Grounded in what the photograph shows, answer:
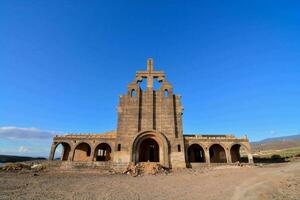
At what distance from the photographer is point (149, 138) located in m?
27.5

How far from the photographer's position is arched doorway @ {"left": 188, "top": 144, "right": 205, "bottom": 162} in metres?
32.5

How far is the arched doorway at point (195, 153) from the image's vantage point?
107 ft

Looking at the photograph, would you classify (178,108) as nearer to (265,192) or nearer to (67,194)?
(265,192)

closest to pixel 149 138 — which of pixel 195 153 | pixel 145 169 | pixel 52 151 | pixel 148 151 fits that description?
pixel 148 151

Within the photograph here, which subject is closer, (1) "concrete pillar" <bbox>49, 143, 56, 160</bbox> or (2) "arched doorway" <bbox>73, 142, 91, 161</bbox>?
(1) "concrete pillar" <bbox>49, 143, 56, 160</bbox>

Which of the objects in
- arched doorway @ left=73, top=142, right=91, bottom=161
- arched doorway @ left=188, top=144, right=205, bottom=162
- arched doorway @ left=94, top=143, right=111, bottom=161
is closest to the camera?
arched doorway @ left=73, top=142, right=91, bottom=161

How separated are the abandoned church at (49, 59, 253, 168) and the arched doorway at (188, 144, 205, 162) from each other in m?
0.29

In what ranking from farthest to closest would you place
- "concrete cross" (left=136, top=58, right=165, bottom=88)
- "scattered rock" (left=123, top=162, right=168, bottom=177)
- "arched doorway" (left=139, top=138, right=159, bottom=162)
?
1. "concrete cross" (left=136, top=58, right=165, bottom=88)
2. "arched doorway" (left=139, top=138, right=159, bottom=162)
3. "scattered rock" (left=123, top=162, right=168, bottom=177)

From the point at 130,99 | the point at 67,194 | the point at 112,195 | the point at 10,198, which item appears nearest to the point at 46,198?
the point at 67,194

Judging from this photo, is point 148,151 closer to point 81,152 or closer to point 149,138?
point 149,138

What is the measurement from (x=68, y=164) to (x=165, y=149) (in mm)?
13357

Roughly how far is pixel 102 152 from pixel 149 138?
42.9ft

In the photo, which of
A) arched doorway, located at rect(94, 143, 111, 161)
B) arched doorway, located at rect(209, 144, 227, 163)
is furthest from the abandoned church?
arched doorway, located at rect(94, 143, 111, 161)

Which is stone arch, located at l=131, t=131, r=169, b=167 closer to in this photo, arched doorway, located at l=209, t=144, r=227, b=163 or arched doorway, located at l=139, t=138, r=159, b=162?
arched doorway, located at l=139, t=138, r=159, b=162
